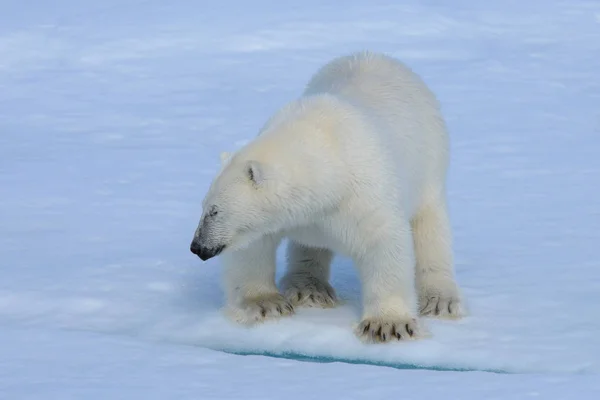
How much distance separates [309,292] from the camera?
4609mm

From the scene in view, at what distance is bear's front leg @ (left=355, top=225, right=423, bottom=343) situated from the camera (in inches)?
165

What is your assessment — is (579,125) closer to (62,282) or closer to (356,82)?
(356,82)

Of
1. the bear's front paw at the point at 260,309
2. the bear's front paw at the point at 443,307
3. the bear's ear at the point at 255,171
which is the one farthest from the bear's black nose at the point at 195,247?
the bear's front paw at the point at 443,307

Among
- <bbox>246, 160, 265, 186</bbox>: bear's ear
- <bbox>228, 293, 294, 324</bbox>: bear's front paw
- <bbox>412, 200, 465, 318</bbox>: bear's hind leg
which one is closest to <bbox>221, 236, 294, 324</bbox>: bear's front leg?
<bbox>228, 293, 294, 324</bbox>: bear's front paw

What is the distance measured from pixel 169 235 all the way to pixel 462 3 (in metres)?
6.15

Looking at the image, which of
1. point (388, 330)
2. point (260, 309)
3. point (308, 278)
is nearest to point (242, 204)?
point (260, 309)

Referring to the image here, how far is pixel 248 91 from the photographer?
862 cm

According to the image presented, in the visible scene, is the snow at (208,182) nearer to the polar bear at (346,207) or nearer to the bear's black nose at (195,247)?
the polar bear at (346,207)

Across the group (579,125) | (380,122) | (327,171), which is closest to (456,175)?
(579,125)

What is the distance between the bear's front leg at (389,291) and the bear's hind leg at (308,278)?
13.9 inches

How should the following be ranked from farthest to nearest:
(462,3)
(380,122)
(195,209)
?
(462,3)
(195,209)
(380,122)

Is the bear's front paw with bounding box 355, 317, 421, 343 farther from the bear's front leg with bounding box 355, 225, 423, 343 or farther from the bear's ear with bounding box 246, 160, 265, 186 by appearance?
the bear's ear with bounding box 246, 160, 265, 186

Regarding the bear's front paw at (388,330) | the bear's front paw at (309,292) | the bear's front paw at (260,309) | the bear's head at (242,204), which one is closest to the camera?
the bear's head at (242,204)

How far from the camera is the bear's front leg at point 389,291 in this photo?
418 centimetres
